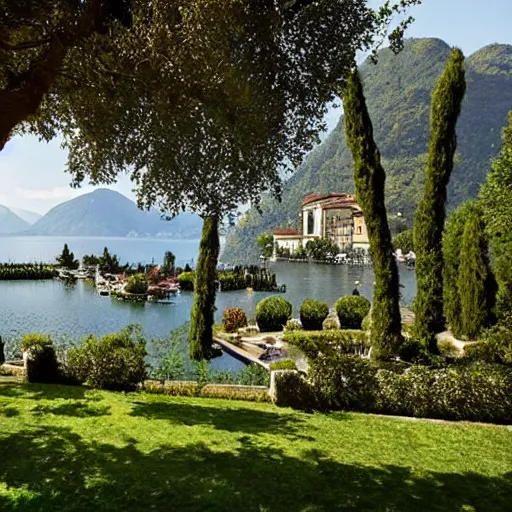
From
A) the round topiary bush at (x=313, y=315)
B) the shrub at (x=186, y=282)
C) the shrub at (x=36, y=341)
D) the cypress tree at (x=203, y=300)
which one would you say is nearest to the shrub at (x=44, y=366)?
the shrub at (x=36, y=341)

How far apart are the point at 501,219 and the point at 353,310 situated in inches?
218

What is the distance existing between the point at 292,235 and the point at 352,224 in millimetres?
6323

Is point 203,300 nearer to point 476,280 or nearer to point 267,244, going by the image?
point 476,280

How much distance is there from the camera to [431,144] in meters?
13.1

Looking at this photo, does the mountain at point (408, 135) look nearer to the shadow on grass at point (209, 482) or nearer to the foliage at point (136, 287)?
the foliage at point (136, 287)

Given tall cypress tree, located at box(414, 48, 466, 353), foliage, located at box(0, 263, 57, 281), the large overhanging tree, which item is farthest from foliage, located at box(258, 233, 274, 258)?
the large overhanging tree

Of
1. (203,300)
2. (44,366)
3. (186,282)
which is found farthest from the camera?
(186,282)

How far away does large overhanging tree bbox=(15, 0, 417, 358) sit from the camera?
14.5ft

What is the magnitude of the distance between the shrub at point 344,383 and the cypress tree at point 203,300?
17.2 ft

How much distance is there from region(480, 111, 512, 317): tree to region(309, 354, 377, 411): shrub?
6.67m

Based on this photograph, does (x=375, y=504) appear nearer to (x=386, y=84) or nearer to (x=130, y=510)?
(x=130, y=510)

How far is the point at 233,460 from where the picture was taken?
5473mm

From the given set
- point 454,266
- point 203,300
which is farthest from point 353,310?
point 203,300

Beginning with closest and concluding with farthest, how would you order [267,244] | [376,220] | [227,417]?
[227,417] → [376,220] → [267,244]
